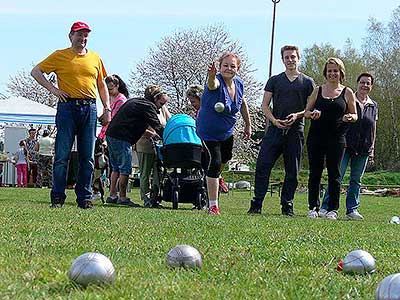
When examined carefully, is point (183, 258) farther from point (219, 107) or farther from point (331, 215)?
point (331, 215)

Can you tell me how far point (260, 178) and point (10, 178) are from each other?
1769 centimetres

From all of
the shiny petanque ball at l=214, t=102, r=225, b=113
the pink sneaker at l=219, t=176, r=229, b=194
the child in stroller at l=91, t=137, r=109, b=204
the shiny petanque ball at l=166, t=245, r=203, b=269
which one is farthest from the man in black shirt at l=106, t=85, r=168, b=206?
the shiny petanque ball at l=166, t=245, r=203, b=269

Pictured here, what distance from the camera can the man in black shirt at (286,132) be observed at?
9852 millimetres

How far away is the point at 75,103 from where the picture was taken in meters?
8.86

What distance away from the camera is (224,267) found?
404 centimetres

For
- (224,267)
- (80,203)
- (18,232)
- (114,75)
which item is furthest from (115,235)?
(114,75)

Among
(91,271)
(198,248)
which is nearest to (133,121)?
(198,248)

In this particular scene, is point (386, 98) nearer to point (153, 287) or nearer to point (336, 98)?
point (336, 98)

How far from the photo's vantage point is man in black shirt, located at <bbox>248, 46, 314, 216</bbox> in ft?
32.3

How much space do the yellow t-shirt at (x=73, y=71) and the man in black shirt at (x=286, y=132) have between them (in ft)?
7.65

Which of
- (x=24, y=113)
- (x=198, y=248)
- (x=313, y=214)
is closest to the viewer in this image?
(x=198, y=248)

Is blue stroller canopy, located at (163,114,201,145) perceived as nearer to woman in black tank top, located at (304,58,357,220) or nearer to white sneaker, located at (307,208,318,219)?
woman in black tank top, located at (304,58,357,220)

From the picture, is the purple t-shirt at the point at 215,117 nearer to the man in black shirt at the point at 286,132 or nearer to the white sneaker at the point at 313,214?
the man in black shirt at the point at 286,132

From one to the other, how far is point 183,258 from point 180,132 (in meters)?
7.11
